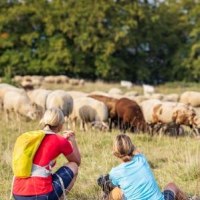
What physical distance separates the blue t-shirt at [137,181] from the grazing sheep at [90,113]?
10.1 metres

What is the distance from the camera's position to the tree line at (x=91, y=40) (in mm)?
47000

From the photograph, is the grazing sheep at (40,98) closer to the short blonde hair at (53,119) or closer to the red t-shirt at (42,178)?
the short blonde hair at (53,119)

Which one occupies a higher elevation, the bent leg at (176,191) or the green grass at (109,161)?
the bent leg at (176,191)

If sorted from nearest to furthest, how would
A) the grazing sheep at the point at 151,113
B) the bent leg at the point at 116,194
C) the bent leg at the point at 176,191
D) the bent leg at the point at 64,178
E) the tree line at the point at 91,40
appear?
1. the bent leg at the point at 64,178
2. the bent leg at the point at 116,194
3. the bent leg at the point at 176,191
4. the grazing sheep at the point at 151,113
5. the tree line at the point at 91,40

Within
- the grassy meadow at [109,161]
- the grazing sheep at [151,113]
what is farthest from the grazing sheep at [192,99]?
the grassy meadow at [109,161]

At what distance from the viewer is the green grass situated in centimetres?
838

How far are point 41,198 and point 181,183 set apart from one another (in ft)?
10.1

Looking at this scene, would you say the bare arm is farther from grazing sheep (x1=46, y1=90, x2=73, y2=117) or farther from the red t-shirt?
grazing sheep (x1=46, y1=90, x2=73, y2=117)

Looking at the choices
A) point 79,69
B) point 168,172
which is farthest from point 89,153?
point 79,69

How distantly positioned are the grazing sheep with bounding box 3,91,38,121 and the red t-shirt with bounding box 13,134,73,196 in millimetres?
10992

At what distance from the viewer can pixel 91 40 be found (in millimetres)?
46719

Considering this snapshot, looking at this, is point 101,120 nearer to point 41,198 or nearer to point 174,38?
point 41,198

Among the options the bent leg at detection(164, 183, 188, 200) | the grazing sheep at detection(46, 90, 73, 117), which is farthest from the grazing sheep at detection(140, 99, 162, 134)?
the bent leg at detection(164, 183, 188, 200)

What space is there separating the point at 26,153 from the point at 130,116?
10.9 metres
